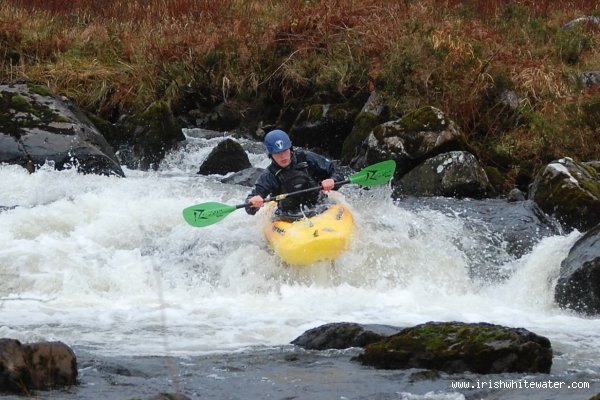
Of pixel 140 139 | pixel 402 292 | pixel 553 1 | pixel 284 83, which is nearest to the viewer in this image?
pixel 402 292

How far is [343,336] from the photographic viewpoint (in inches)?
220

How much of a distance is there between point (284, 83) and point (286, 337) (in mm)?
7823

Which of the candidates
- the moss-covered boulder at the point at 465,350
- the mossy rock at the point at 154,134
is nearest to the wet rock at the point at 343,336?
the moss-covered boulder at the point at 465,350

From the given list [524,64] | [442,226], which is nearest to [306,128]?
[524,64]

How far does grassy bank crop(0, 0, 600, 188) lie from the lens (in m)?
11.3

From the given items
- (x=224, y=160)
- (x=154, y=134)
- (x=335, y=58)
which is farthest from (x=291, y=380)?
(x=335, y=58)

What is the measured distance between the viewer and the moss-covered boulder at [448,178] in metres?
9.98

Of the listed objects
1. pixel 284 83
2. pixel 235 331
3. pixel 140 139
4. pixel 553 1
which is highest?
pixel 553 1

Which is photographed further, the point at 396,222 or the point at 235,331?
the point at 396,222

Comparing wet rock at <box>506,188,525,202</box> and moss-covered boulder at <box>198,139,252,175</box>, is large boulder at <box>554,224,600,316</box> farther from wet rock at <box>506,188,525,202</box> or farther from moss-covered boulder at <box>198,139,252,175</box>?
moss-covered boulder at <box>198,139,252,175</box>

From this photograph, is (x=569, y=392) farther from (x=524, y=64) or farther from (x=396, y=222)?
(x=524, y=64)

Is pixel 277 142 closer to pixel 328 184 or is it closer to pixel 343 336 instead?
pixel 328 184

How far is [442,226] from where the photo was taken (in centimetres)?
897

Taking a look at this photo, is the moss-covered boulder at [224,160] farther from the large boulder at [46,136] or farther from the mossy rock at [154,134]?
the large boulder at [46,136]
